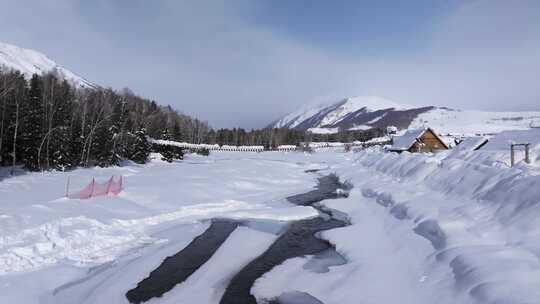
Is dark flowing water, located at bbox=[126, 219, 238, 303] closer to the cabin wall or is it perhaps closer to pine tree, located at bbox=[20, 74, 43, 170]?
pine tree, located at bbox=[20, 74, 43, 170]

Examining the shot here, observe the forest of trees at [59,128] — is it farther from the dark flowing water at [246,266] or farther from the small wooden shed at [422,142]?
the small wooden shed at [422,142]

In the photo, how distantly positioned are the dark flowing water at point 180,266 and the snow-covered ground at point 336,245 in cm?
27

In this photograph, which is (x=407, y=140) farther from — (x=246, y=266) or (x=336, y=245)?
(x=246, y=266)

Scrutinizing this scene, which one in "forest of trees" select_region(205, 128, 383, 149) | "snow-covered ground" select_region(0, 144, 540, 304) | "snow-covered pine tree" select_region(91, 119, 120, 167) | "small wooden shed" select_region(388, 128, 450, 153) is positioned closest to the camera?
"snow-covered ground" select_region(0, 144, 540, 304)

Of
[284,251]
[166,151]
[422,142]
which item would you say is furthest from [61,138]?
[422,142]

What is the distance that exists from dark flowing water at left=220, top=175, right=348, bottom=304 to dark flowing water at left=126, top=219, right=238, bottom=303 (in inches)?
58.2

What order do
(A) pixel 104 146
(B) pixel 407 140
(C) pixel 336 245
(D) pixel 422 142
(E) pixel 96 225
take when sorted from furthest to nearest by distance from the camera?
1. (B) pixel 407 140
2. (D) pixel 422 142
3. (A) pixel 104 146
4. (E) pixel 96 225
5. (C) pixel 336 245

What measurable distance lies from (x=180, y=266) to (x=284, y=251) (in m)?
3.46

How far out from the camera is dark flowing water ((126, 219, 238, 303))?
378 inches

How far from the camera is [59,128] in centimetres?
4075

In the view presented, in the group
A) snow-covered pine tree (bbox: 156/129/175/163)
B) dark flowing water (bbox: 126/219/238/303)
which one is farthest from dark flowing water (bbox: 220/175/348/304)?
snow-covered pine tree (bbox: 156/129/175/163)

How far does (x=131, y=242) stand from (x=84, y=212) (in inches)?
138

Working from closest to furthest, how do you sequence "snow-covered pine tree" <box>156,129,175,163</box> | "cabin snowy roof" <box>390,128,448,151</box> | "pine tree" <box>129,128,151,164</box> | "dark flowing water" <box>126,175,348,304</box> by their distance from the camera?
"dark flowing water" <box>126,175,348,304</box>, "pine tree" <box>129,128,151,164</box>, "cabin snowy roof" <box>390,128,448,151</box>, "snow-covered pine tree" <box>156,129,175,163</box>

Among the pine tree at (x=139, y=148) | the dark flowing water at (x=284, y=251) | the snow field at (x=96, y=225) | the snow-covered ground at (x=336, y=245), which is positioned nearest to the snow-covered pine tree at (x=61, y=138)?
the pine tree at (x=139, y=148)
